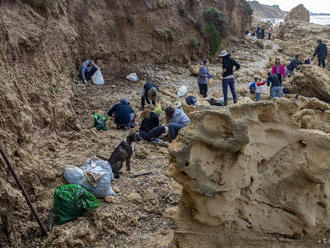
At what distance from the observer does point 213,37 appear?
1819 cm

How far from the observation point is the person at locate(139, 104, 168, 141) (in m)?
8.20

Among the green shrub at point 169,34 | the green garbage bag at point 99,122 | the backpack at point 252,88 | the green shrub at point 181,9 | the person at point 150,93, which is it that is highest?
the green shrub at point 181,9

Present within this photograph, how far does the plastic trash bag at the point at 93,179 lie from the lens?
18.1 ft

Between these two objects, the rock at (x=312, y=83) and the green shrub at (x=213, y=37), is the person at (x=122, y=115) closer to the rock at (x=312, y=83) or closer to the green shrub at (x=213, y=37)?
the rock at (x=312, y=83)

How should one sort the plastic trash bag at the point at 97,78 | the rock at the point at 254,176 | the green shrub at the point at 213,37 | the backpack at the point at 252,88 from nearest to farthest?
1. the rock at the point at 254,176
2. the plastic trash bag at the point at 97,78
3. the backpack at the point at 252,88
4. the green shrub at the point at 213,37

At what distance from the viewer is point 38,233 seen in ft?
15.3

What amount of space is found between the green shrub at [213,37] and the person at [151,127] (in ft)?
36.1

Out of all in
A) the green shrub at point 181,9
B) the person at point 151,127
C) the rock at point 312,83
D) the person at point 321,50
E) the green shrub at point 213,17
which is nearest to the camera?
the person at point 151,127

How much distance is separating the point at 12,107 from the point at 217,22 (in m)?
15.2

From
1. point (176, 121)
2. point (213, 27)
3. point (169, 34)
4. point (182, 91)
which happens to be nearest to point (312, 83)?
point (182, 91)

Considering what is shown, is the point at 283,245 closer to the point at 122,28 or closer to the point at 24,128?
the point at 24,128

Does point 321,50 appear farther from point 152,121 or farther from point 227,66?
point 152,121

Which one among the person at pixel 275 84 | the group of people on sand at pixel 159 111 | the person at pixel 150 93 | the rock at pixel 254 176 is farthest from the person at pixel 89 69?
the rock at pixel 254 176

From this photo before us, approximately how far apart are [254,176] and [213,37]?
15.3m
